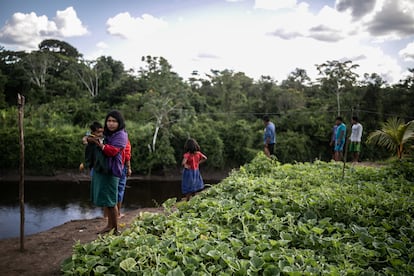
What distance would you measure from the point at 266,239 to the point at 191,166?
3652 mm

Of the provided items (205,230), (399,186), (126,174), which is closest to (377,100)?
(399,186)

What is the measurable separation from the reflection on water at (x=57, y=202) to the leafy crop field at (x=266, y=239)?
17.1 feet

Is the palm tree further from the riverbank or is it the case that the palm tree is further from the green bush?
the riverbank

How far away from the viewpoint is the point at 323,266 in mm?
2277

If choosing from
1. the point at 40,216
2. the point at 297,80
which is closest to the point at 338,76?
the point at 297,80

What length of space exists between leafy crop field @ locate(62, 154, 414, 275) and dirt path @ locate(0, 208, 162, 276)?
961 mm

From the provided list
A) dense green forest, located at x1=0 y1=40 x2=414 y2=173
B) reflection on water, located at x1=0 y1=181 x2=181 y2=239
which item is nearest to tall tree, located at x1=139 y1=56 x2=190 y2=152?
dense green forest, located at x1=0 y1=40 x2=414 y2=173

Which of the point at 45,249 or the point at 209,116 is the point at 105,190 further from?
the point at 209,116

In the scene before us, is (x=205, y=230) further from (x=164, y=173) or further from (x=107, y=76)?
(x=107, y=76)

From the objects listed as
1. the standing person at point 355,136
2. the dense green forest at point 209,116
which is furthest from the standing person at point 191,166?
the dense green forest at point 209,116

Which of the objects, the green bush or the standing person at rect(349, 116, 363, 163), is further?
the standing person at rect(349, 116, 363, 163)

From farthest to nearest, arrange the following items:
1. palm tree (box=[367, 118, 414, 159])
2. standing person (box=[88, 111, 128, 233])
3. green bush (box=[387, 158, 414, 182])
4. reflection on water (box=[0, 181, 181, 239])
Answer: reflection on water (box=[0, 181, 181, 239])
palm tree (box=[367, 118, 414, 159])
green bush (box=[387, 158, 414, 182])
standing person (box=[88, 111, 128, 233])

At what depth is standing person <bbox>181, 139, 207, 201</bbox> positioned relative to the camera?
6.19m

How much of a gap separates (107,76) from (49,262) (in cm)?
2746
